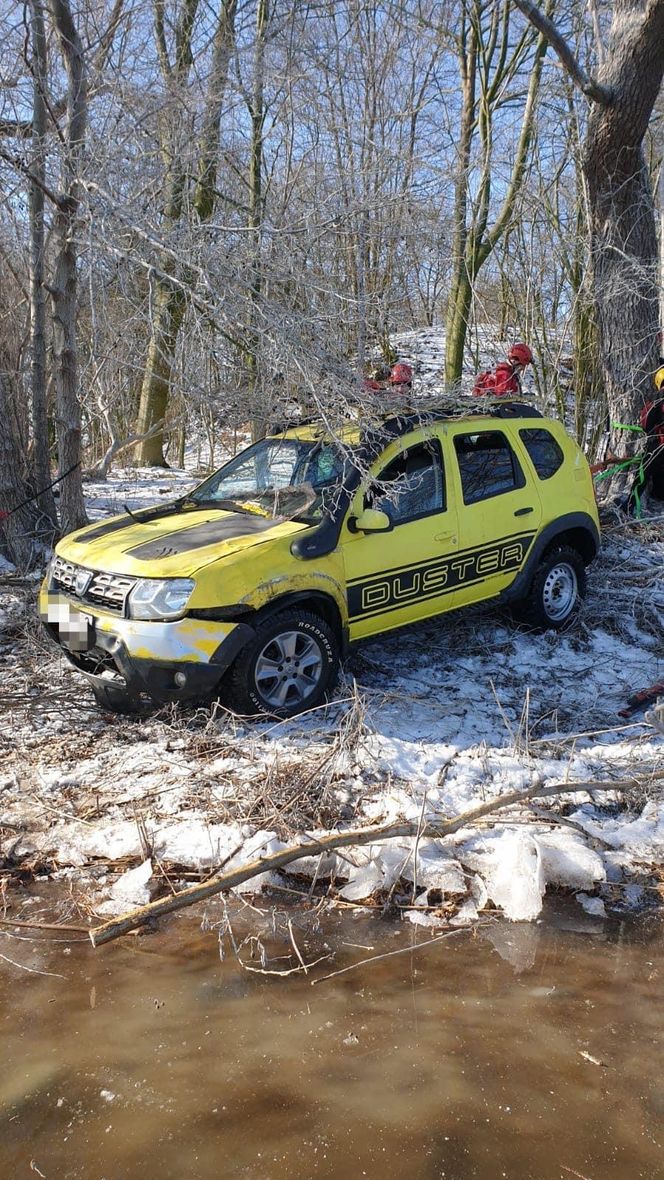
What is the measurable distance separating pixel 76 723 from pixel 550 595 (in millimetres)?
3641

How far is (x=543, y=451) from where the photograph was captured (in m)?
6.78

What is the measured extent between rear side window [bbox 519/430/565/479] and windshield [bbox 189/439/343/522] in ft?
5.82

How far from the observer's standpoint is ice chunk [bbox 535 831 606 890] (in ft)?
12.5

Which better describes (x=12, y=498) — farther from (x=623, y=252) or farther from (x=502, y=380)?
(x=623, y=252)

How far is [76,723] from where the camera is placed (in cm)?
527

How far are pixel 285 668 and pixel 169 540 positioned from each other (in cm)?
102

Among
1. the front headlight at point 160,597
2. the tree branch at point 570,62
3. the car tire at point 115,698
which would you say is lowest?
the car tire at point 115,698

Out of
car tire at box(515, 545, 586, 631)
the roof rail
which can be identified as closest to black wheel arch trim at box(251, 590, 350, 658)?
the roof rail

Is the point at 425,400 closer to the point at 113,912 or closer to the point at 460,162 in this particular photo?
the point at 113,912

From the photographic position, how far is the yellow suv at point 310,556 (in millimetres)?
4879

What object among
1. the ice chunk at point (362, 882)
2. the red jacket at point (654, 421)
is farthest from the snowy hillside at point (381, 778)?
the red jacket at point (654, 421)

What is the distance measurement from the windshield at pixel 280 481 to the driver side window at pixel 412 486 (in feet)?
0.99

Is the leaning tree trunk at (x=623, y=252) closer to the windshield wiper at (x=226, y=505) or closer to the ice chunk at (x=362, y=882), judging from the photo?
the windshield wiper at (x=226, y=505)

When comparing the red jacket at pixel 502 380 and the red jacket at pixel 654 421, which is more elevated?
the red jacket at pixel 502 380
